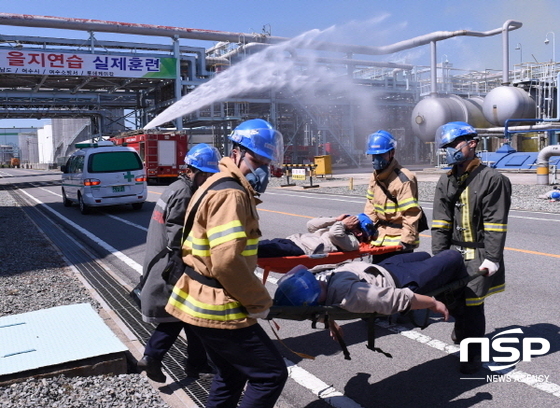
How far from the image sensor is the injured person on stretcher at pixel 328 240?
4875mm

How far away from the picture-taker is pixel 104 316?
5.36 m

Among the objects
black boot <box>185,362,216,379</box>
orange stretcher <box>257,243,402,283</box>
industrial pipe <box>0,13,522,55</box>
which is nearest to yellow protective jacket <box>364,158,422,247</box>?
orange stretcher <box>257,243,402,283</box>

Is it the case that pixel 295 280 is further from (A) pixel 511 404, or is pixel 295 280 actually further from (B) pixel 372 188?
(B) pixel 372 188

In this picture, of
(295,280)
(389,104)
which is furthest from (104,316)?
(389,104)

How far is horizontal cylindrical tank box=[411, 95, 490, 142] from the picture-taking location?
31.2m

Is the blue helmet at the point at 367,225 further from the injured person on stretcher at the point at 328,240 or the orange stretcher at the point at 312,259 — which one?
the orange stretcher at the point at 312,259

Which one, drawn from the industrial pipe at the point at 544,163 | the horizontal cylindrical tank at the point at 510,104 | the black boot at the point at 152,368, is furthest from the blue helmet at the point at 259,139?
the horizontal cylindrical tank at the point at 510,104

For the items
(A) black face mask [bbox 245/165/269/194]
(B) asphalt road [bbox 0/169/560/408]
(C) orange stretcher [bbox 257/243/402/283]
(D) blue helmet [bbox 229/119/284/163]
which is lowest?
(B) asphalt road [bbox 0/169/560/408]

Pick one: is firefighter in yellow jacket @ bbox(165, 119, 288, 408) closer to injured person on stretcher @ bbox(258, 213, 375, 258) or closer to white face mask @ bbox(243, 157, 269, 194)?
white face mask @ bbox(243, 157, 269, 194)

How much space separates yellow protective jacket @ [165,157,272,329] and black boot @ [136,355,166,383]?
137 cm

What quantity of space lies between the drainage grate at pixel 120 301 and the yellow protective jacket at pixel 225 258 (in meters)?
1.34

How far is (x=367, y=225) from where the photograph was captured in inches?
207
